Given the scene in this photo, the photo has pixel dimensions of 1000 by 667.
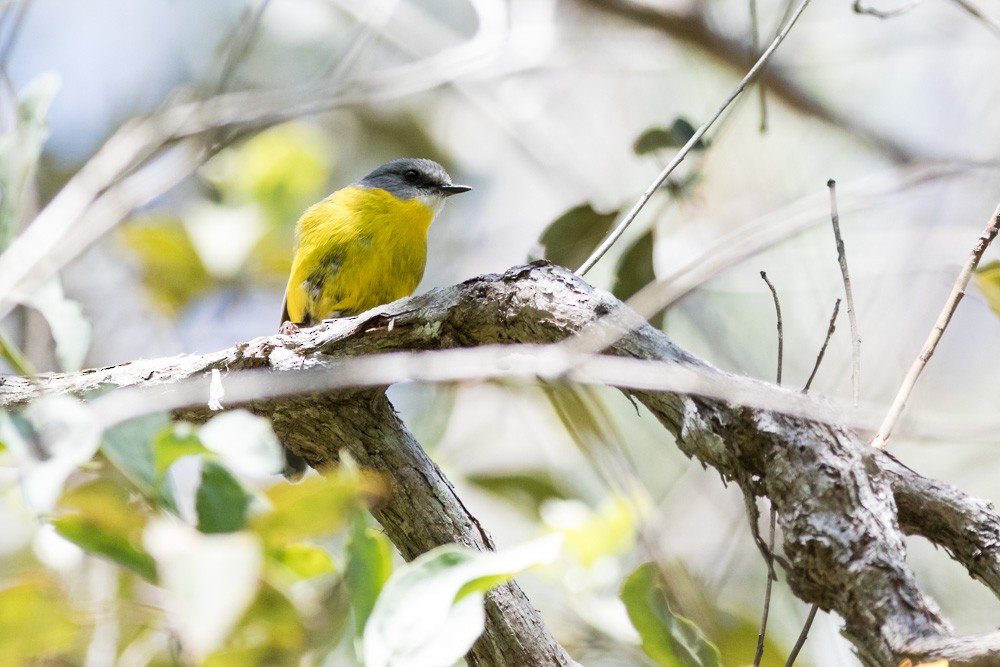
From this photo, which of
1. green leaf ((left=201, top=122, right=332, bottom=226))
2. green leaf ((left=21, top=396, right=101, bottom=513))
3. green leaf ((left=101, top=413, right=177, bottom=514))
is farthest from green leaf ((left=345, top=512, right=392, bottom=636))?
green leaf ((left=201, top=122, right=332, bottom=226))

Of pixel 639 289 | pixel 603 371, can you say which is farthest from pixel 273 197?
pixel 603 371

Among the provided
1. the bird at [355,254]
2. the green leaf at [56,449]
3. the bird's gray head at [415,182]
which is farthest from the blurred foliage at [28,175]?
the bird's gray head at [415,182]

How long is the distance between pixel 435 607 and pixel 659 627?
922mm

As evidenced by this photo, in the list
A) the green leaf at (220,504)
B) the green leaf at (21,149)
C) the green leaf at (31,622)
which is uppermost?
the green leaf at (21,149)

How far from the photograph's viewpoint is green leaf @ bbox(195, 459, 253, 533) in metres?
1.29

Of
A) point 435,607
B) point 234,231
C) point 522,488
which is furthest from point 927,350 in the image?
point 234,231

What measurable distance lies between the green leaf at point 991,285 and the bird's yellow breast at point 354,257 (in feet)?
9.01

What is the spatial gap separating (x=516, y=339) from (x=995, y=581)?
1.20 m

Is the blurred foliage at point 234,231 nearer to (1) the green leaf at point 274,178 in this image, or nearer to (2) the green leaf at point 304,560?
(1) the green leaf at point 274,178

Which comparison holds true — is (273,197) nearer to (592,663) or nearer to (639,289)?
(639,289)

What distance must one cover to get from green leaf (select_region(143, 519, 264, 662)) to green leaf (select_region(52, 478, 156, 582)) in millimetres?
73

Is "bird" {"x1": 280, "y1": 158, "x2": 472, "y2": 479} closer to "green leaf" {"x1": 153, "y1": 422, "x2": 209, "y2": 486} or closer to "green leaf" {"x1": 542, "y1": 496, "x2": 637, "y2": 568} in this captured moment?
"green leaf" {"x1": 542, "y1": 496, "x2": 637, "y2": 568}

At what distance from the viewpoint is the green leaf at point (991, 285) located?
2.54 m

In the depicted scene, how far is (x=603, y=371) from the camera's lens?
1.91 metres
